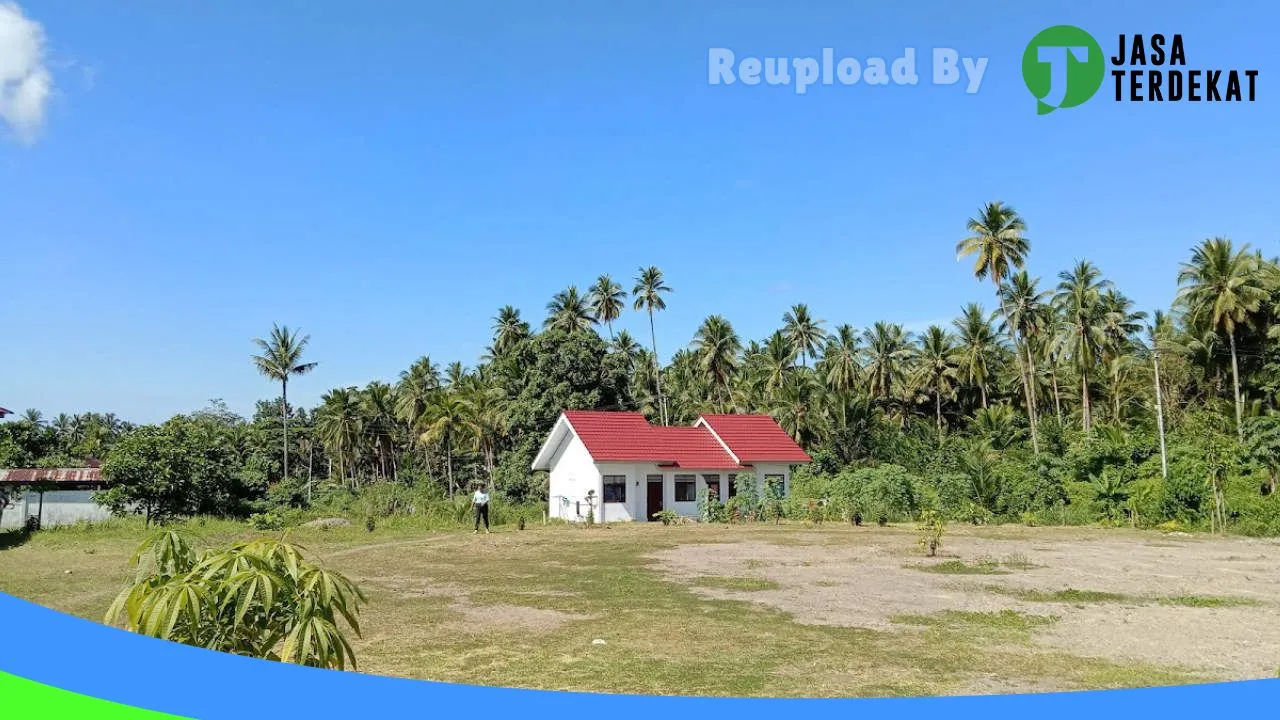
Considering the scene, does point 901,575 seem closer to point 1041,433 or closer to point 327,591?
point 327,591

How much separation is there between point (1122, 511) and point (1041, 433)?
25.1 ft

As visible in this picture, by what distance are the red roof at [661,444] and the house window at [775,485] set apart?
665 mm

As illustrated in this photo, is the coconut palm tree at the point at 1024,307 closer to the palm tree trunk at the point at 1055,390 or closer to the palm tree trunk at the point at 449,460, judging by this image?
the palm tree trunk at the point at 1055,390

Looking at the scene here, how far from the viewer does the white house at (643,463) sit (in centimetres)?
2753

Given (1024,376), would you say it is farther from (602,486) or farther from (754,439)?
(602,486)

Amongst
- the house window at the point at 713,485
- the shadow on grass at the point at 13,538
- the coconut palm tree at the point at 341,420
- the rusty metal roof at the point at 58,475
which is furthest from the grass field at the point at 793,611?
the coconut palm tree at the point at 341,420

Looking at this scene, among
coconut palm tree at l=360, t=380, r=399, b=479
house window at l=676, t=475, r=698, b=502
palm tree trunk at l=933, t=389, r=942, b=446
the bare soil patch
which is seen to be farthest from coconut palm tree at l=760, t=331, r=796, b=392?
the bare soil patch

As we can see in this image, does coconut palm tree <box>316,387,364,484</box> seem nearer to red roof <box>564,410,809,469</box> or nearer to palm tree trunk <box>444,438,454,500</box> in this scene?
palm tree trunk <box>444,438,454,500</box>

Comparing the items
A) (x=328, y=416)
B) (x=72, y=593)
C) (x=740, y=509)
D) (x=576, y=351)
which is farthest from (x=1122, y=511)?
(x=328, y=416)

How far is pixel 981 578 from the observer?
13000 mm

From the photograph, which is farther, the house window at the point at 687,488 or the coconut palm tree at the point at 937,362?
the coconut palm tree at the point at 937,362

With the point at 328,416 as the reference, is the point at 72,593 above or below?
below

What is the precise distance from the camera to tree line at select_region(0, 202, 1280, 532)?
2666 cm

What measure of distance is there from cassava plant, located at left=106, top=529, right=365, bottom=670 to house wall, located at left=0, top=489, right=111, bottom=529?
23603 mm
